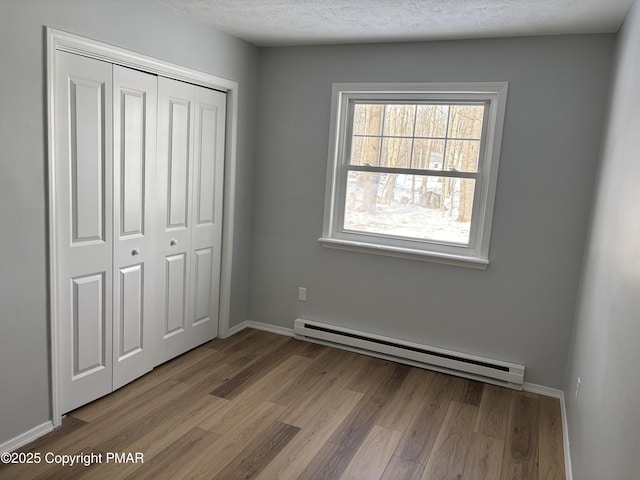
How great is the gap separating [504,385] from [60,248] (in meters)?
2.87

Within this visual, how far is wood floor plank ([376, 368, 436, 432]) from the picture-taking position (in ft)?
9.30

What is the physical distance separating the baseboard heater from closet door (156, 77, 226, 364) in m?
0.84

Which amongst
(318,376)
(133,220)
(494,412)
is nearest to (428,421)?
(494,412)

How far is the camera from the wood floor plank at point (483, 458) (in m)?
2.39

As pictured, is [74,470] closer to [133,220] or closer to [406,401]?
[133,220]

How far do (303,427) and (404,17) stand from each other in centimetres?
239

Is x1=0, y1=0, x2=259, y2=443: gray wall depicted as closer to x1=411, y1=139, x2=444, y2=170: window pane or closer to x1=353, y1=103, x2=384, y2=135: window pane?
x1=353, y1=103, x2=384, y2=135: window pane

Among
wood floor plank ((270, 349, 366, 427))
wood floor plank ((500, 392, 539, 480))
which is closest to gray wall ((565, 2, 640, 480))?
wood floor plank ((500, 392, 539, 480))

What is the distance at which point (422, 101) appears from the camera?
346 cm

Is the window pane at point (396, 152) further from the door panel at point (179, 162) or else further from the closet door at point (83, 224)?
the closet door at point (83, 224)

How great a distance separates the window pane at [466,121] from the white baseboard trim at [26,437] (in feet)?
9.80

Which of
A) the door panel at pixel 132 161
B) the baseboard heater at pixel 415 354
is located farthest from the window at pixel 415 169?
the door panel at pixel 132 161

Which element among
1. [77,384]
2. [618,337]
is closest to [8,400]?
[77,384]

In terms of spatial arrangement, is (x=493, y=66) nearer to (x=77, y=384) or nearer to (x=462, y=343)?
(x=462, y=343)
